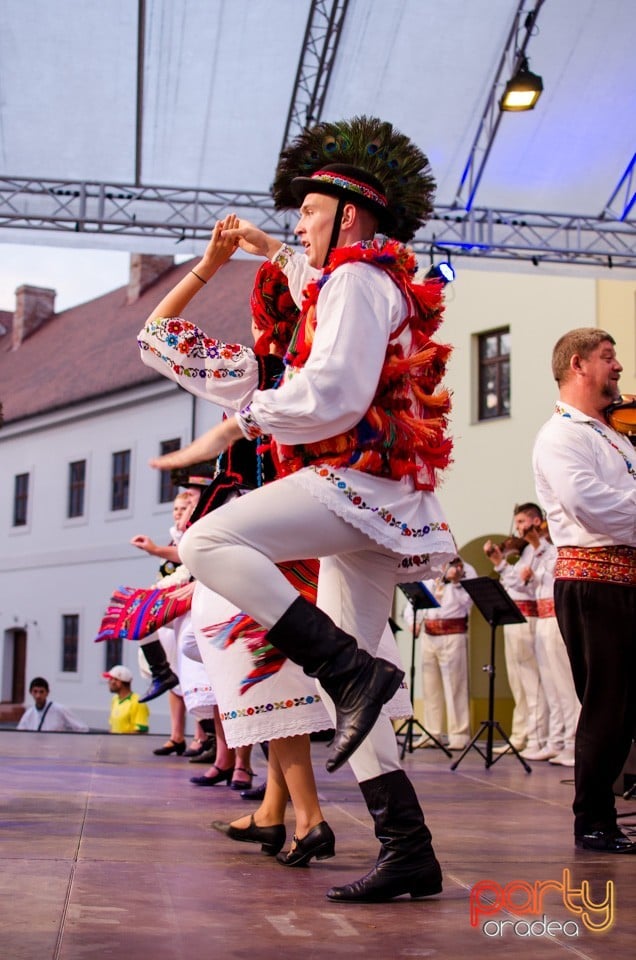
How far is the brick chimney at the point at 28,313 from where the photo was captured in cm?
4416

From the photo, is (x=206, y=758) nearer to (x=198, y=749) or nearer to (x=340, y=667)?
(x=198, y=749)

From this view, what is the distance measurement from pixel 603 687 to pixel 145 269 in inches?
1332

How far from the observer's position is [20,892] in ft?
9.57

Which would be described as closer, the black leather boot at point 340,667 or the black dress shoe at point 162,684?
the black leather boot at point 340,667

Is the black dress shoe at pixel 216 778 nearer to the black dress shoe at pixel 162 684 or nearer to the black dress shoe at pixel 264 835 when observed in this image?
the black dress shoe at pixel 162 684

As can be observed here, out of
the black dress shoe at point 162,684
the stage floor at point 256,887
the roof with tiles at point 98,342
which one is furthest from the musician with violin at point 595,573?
the roof with tiles at point 98,342

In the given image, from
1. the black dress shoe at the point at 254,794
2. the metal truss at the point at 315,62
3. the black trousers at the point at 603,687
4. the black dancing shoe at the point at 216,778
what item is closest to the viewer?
the black trousers at the point at 603,687

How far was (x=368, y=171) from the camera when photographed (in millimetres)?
3562

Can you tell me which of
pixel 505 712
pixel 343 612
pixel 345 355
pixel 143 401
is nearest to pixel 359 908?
pixel 343 612

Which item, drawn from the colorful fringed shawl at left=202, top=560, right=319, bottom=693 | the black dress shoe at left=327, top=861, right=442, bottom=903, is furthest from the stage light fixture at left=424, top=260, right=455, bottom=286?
the black dress shoe at left=327, top=861, right=442, bottom=903

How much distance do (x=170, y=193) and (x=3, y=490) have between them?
26.8 meters

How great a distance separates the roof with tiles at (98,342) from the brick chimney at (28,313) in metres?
0.33

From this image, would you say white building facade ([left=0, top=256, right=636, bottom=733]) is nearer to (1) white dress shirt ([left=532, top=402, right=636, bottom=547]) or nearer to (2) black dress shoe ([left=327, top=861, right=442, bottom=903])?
(1) white dress shirt ([left=532, top=402, right=636, bottom=547])

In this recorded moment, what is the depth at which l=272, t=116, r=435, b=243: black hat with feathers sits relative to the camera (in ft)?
11.5
